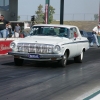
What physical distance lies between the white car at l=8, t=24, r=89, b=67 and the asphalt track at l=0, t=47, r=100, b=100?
0.41m

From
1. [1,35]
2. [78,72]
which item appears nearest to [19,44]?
[78,72]

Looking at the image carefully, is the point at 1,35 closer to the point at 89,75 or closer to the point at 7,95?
the point at 89,75

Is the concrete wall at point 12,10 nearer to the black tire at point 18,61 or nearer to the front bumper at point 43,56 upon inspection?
the black tire at point 18,61

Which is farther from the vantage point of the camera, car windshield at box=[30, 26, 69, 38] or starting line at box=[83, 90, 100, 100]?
car windshield at box=[30, 26, 69, 38]

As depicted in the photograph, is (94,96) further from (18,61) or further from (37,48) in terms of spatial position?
(18,61)

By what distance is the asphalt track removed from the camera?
8.92m

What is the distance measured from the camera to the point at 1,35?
27.8 meters

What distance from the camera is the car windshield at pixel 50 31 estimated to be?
15727 mm

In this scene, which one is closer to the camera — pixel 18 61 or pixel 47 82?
pixel 47 82

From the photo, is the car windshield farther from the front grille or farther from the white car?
the front grille

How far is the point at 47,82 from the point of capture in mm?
10930

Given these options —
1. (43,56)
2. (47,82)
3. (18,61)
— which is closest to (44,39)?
(43,56)

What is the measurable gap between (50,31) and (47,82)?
5.19 m

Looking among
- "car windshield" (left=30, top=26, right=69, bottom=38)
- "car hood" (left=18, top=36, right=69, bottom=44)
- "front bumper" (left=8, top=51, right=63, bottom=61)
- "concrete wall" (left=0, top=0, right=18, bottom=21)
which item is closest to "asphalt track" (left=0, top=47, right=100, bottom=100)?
"front bumper" (left=8, top=51, right=63, bottom=61)
